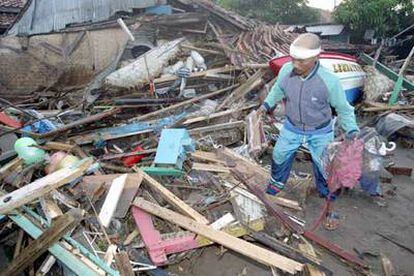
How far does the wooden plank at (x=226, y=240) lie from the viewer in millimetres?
3806

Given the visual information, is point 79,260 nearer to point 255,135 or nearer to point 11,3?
point 255,135

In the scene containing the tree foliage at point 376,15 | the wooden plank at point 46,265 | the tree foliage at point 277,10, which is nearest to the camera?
the wooden plank at point 46,265

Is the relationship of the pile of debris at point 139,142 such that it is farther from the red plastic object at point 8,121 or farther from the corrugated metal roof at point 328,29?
the corrugated metal roof at point 328,29

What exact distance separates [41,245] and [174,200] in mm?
1633

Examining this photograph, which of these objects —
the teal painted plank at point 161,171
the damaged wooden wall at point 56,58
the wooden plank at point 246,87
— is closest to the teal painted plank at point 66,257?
the teal painted plank at point 161,171

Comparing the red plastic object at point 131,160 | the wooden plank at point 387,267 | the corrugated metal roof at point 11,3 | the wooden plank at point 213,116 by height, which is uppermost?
the corrugated metal roof at point 11,3

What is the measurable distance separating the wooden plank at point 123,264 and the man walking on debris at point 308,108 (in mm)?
2202

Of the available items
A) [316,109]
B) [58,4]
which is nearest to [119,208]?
[316,109]

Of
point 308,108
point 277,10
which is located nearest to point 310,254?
point 308,108

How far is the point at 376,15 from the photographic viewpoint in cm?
1738

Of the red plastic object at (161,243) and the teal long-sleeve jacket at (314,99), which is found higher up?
the teal long-sleeve jacket at (314,99)

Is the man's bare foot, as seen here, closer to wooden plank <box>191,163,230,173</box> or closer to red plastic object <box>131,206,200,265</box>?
wooden plank <box>191,163,230,173</box>

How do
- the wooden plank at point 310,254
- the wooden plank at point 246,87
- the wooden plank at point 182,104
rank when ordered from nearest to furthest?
the wooden plank at point 310,254 < the wooden plank at point 182,104 < the wooden plank at point 246,87

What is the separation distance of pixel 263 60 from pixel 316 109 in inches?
217
